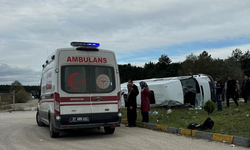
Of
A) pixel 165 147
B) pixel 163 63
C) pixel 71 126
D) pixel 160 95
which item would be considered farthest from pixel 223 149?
pixel 163 63

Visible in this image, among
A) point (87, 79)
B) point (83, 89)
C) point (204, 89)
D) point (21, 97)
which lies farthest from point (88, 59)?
point (21, 97)

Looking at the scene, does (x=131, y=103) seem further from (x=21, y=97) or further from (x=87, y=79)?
(x=21, y=97)

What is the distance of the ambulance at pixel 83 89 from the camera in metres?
8.64

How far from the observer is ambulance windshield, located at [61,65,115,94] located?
345 inches

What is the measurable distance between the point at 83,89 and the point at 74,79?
425 mm

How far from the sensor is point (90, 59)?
9125 millimetres

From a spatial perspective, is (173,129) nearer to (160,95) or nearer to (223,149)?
(223,149)

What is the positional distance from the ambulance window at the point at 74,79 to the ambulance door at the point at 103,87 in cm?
29

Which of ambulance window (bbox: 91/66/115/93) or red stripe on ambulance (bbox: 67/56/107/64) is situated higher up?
red stripe on ambulance (bbox: 67/56/107/64)

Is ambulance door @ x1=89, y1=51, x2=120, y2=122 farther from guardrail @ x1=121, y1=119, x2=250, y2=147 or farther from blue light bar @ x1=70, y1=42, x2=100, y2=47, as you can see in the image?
guardrail @ x1=121, y1=119, x2=250, y2=147

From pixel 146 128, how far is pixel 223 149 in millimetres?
4736

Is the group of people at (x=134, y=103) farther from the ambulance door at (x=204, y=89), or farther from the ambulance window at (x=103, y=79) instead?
the ambulance door at (x=204, y=89)

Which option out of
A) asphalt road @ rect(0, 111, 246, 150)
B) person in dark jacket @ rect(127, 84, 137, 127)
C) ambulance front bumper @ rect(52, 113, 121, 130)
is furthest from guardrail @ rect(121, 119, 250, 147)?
ambulance front bumper @ rect(52, 113, 121, 130)

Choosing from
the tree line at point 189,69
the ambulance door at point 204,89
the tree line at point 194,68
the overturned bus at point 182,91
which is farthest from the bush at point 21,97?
the tree line at point 194,68
